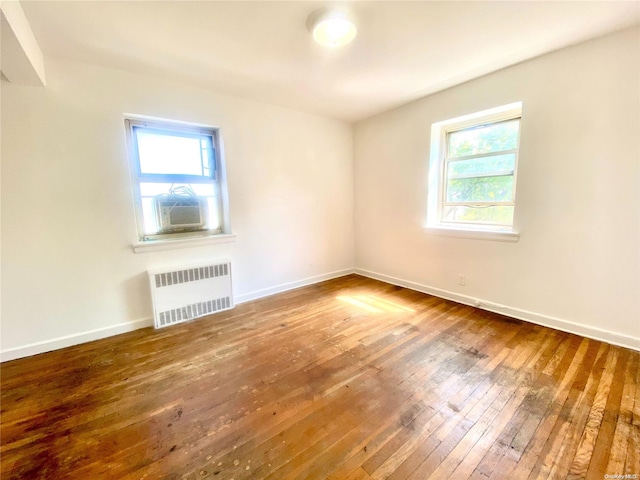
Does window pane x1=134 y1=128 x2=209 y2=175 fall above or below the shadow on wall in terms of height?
above

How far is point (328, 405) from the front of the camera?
166 cm

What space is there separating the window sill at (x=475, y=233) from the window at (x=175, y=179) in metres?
2.74

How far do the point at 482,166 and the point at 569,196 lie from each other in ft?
2.85

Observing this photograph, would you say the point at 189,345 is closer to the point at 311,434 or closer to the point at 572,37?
the point at 311,434

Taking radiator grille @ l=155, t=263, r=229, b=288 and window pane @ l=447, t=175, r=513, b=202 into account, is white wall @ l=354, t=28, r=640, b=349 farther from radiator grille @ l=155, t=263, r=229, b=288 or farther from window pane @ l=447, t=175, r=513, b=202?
radiator grille @ l=155, t=263, r=229, b=288

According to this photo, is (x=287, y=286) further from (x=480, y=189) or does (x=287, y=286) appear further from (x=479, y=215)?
(x=480, y=189)

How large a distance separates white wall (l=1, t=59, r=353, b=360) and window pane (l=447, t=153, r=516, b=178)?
2338mm

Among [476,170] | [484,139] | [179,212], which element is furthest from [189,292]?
[484,139]

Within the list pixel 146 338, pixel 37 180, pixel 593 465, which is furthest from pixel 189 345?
pixel 593 465

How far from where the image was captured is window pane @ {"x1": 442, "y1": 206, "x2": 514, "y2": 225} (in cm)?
282

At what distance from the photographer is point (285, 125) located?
3.54 m

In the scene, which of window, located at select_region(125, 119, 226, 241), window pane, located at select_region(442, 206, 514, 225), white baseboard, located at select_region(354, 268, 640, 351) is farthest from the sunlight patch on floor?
window, located at select_region(125, 119, 226, 241)

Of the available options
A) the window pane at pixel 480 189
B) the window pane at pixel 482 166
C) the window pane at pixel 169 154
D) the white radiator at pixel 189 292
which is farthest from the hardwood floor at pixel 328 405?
the window pane at pixel 169 154

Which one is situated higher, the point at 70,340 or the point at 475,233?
the point at 475,233
